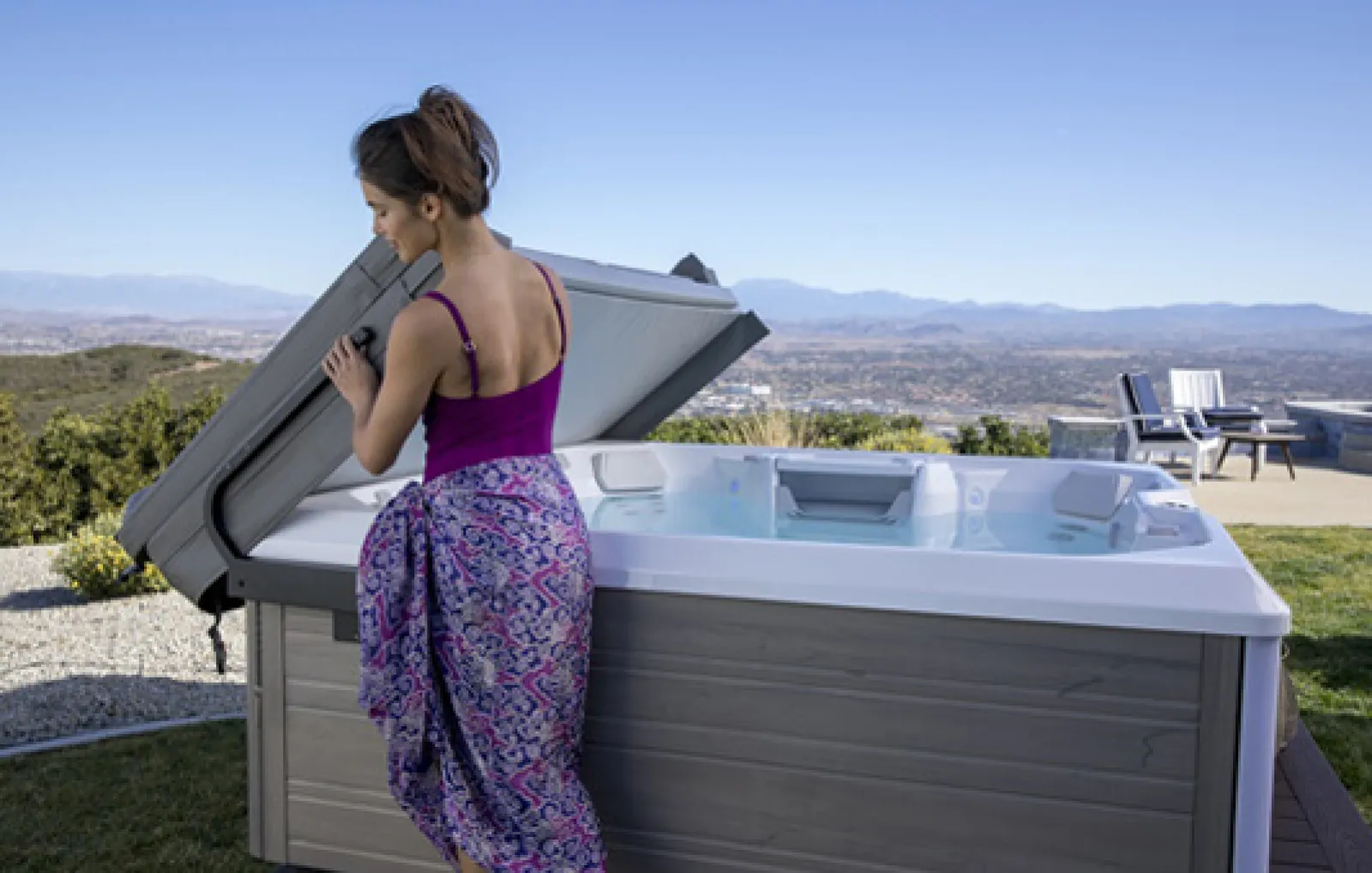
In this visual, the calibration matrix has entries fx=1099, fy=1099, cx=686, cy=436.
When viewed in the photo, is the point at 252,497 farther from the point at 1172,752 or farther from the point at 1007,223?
the point at 1007,223

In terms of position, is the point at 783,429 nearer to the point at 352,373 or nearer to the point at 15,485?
the point at 15,485

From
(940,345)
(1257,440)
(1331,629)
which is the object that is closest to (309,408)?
(1331,629)

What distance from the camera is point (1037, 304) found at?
2098 cm

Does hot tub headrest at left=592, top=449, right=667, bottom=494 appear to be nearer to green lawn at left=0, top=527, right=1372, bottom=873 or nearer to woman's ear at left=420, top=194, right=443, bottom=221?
green lawn at left=0, top=527, right=1372, bottom=873

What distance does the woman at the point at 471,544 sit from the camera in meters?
1.75

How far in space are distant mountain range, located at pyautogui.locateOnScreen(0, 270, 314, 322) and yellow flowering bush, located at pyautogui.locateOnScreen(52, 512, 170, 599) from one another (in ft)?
25.8

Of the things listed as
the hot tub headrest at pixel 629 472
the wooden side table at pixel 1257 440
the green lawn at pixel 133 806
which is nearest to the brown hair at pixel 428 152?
the green lawn at pixel 133 806

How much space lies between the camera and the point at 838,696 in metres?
1.95

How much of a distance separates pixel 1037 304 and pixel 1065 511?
18.7 m

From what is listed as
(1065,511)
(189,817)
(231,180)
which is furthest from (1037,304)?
(189,817)

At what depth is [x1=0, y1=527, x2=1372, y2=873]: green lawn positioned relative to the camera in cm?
282

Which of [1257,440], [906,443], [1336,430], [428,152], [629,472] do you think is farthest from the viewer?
[1336,430]

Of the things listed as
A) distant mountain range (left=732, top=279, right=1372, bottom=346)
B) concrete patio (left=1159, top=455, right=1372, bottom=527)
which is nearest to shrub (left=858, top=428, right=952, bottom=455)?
concrete patio (left=1159, top=455, right=1372, bottom=527)

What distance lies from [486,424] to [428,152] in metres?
0.45
